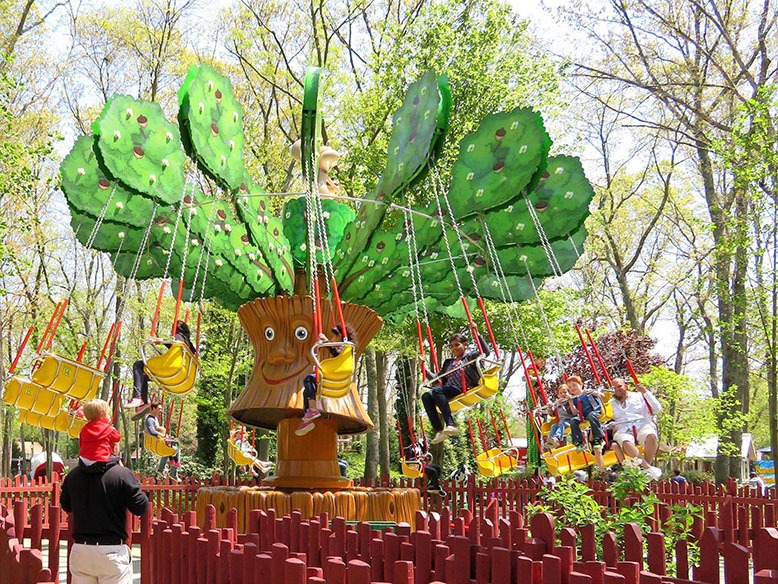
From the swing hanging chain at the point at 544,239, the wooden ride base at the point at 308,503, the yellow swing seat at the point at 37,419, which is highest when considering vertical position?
the swing hanging chain at the point at 544,239

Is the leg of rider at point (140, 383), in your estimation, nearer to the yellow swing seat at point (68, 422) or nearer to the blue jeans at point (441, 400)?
the yellow swing seat at point (68, 422)

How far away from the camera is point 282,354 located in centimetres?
1073

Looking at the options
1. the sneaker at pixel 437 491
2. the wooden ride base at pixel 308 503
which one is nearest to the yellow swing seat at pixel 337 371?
the wooden ride base at pixel 308 503

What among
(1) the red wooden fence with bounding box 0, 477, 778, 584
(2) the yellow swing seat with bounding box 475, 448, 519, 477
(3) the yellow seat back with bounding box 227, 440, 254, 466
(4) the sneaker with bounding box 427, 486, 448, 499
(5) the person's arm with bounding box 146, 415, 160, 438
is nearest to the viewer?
(1) the red wooden fence with bounding box 0, 477, 778, 584

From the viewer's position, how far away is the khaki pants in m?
5.29

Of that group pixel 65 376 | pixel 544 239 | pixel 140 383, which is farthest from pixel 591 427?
pixel 65 376

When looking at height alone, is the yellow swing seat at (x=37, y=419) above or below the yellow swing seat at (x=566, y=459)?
above

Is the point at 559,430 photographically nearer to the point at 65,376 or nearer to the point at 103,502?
the point at 65,376

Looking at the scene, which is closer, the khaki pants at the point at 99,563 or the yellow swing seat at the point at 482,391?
the khaki pants at the point at 99,563

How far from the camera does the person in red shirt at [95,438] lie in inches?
207

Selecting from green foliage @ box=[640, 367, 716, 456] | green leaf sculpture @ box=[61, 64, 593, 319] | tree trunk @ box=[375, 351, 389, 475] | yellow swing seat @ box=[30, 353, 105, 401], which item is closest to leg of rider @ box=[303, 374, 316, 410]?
green leaf sculpture @ box=[61, 64, 593, 319]

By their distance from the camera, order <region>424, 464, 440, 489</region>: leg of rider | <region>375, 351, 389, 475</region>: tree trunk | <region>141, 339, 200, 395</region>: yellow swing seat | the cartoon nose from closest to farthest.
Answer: <region>141, 339, 200, 395</region>: yellow swing seat → the cartoon nose → <region>424, 464, 440, 489</region>: leg of rider → <region>375, 351, 389, 475</region>: tree trunk

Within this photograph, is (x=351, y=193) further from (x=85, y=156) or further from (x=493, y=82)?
(x=85, y=156)

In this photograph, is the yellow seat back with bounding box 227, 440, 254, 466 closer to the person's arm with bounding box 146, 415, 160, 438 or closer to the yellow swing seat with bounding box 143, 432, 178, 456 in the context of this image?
the yellow swing seat with bounding box 143, 432, 178, 456
